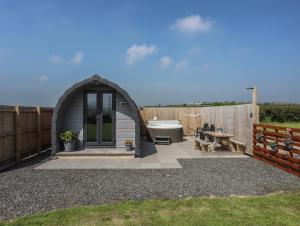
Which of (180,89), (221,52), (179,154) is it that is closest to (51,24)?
(179,154)

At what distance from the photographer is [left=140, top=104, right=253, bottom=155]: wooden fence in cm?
1012

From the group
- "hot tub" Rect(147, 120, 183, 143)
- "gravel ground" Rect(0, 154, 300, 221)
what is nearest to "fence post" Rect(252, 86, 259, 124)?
"gravel ground" Rect(0, 154, 300, 221)

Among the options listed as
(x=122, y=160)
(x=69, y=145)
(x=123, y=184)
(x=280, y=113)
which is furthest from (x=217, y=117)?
(x=280, y=113)

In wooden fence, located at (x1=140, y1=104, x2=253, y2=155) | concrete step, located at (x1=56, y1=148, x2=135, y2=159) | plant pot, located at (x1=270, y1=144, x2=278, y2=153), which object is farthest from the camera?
wooden fence, located at (x1=140, y1=104, x2=253, y2=155)

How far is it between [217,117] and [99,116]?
19.4 ft

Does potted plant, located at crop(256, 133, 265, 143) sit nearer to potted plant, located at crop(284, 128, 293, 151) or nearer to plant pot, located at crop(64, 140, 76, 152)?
potted plant, located at crop(284, 128, 293, 151)

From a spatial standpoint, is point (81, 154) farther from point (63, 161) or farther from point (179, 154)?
point (179, 154)

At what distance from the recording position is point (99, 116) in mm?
10672

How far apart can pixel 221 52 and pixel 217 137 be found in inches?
264

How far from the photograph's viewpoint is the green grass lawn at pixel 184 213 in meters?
3.99

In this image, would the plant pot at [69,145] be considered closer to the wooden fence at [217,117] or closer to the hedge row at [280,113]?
the wooden fence at [217,117]

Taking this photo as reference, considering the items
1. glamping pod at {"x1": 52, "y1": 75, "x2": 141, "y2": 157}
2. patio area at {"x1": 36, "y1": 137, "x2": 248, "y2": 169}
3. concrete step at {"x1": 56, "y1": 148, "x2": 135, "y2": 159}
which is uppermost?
glamping pod at {"x1": 52, "y1": 75, "x2": 141, "y2": 157}

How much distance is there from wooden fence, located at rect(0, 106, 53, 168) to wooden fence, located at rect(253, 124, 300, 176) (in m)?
7.67

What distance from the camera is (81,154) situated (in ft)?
31.6
